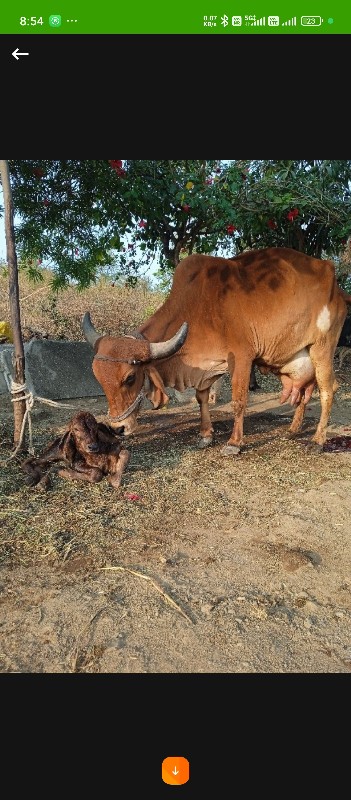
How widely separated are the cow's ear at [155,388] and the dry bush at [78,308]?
486cm

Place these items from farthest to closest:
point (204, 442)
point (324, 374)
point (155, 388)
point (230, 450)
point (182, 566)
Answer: point (324, 374), point (204, 442), point (230, 450), point (155, 388), point (182, 566)

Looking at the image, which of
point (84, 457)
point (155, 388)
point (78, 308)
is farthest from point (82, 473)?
point (78, 308)

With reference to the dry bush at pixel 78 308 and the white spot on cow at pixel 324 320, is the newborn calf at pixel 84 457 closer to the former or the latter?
the white spot on cow at pixel 324 320

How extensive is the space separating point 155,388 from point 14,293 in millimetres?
1417

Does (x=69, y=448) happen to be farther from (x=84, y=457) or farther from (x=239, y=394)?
(x=239, y=394)

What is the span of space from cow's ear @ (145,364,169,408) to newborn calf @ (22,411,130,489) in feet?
2.40

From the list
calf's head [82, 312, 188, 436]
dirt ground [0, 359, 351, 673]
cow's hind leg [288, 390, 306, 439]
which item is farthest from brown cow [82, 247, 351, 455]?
dirt ground [0, 359, 351, 673]

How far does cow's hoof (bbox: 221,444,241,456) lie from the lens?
17.7 feet

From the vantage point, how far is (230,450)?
5422mm

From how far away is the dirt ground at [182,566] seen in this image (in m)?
2.50

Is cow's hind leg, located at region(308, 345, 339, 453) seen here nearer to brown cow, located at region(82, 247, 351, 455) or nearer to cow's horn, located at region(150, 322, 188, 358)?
brown cow, located at region(82, 247, 351, 455)

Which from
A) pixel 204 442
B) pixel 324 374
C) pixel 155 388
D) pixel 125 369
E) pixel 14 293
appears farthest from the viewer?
pixel 324 374
